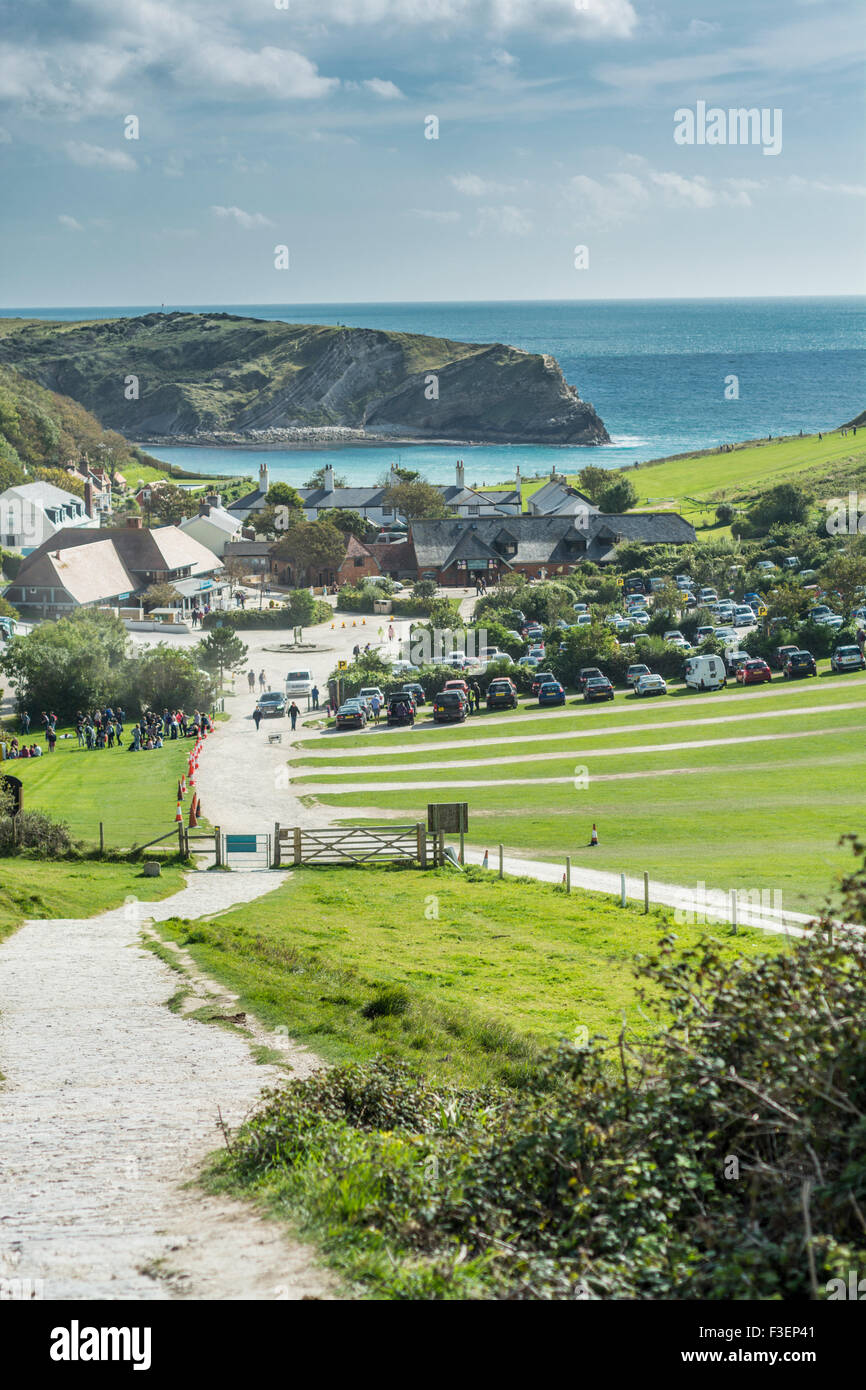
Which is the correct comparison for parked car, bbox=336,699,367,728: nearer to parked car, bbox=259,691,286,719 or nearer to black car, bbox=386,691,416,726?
black car, bbox=386,691,416,726

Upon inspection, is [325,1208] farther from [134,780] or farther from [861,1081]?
[134,780]

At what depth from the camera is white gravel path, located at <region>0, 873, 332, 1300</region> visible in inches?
331

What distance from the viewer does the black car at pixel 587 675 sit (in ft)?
192

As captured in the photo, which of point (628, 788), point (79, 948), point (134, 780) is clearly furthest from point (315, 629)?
point (79, 948)

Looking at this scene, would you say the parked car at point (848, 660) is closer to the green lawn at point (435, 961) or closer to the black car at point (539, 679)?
the black car at point (539, 679)

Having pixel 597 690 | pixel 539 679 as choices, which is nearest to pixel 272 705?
pixel 539 679

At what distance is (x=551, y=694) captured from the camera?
56.6 meters

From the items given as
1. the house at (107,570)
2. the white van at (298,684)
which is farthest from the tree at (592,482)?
the white van at (298,684)

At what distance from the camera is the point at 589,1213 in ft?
26.2

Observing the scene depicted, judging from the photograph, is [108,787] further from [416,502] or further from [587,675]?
[416,502]

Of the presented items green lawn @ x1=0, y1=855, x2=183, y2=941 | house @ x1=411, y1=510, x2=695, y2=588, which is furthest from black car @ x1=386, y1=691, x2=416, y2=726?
house @ x1=411, y1=510, x2=695, y2=588

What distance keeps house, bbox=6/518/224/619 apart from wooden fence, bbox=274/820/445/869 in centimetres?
5776

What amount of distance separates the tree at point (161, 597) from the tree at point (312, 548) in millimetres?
14013

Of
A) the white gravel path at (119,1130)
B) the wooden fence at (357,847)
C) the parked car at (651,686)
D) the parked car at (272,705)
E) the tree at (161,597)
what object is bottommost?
the wooden fence at (357,847)
